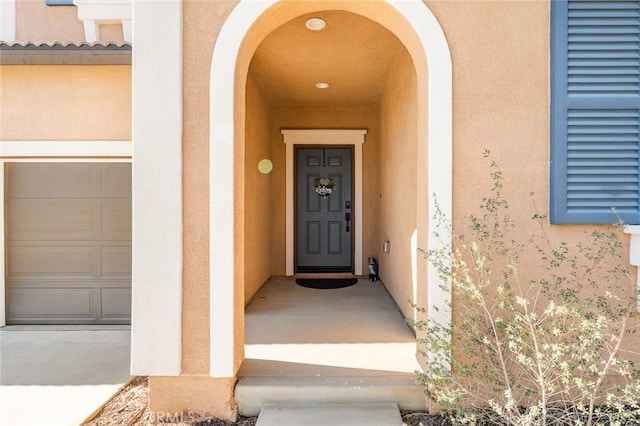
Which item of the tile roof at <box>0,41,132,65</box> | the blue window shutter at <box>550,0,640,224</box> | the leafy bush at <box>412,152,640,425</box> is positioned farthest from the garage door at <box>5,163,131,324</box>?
the blue window shutter at <box>550,0,640,224</box>

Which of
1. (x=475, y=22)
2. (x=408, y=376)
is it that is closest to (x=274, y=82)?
(x=475, y=22)

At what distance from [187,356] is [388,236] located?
315 centimetres

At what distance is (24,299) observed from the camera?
375 centimetres

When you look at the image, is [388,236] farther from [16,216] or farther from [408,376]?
[16,216]

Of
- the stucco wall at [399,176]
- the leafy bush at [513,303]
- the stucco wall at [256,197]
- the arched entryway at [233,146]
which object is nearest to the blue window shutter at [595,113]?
the leafy bush at [513,303]

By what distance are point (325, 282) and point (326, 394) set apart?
10.2 ft

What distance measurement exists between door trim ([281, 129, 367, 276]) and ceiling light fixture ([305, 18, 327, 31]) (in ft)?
8.05

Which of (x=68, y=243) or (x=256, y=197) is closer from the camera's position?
(x=68, y=243)

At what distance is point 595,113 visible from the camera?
2.21m

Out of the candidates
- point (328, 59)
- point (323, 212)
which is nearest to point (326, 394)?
point (328, 59)

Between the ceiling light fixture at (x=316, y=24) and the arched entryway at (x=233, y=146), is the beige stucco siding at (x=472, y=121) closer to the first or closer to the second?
the arched entryway at (x=233, y=146)

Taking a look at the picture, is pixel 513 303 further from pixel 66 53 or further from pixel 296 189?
pixel 296 189

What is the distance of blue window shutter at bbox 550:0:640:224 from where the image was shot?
2193mm

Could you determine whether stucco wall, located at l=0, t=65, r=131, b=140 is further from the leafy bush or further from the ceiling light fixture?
the leafy bush
